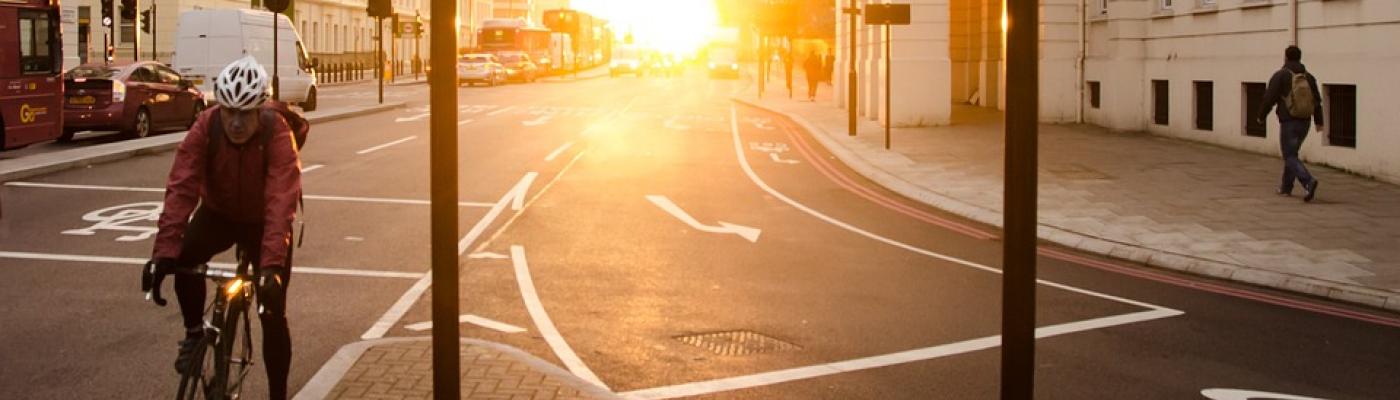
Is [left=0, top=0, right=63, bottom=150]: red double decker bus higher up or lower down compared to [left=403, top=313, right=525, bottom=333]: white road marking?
higher up

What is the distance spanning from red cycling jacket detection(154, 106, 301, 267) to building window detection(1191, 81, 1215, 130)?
20.2 m

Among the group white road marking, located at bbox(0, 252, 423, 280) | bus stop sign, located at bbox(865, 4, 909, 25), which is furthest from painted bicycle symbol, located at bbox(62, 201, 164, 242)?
bus stop sign, located at bbox(865, 4, 909, 25)

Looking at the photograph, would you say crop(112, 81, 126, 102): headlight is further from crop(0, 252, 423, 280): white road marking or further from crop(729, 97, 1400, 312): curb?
crop(729, 97, 1400, 312): curb

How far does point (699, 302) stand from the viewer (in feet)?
30.5

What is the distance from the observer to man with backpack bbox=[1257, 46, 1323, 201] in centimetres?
1511

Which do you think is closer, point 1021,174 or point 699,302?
point 1021,174

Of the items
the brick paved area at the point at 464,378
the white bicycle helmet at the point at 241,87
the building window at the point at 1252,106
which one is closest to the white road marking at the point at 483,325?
the brick paved area at the point at 464,378

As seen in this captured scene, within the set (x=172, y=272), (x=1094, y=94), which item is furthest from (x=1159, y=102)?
(x=172, y=272)

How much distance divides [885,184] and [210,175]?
44.5ft

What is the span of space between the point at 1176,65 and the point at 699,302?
17.7 meters

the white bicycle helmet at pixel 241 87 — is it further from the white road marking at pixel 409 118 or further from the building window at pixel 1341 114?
the white road marking at pixel 409 118

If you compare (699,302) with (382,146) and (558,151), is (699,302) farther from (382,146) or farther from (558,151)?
(382,146)

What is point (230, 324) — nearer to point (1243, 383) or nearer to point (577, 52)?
point (1243, 383)

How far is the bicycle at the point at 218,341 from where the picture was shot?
5188mm
